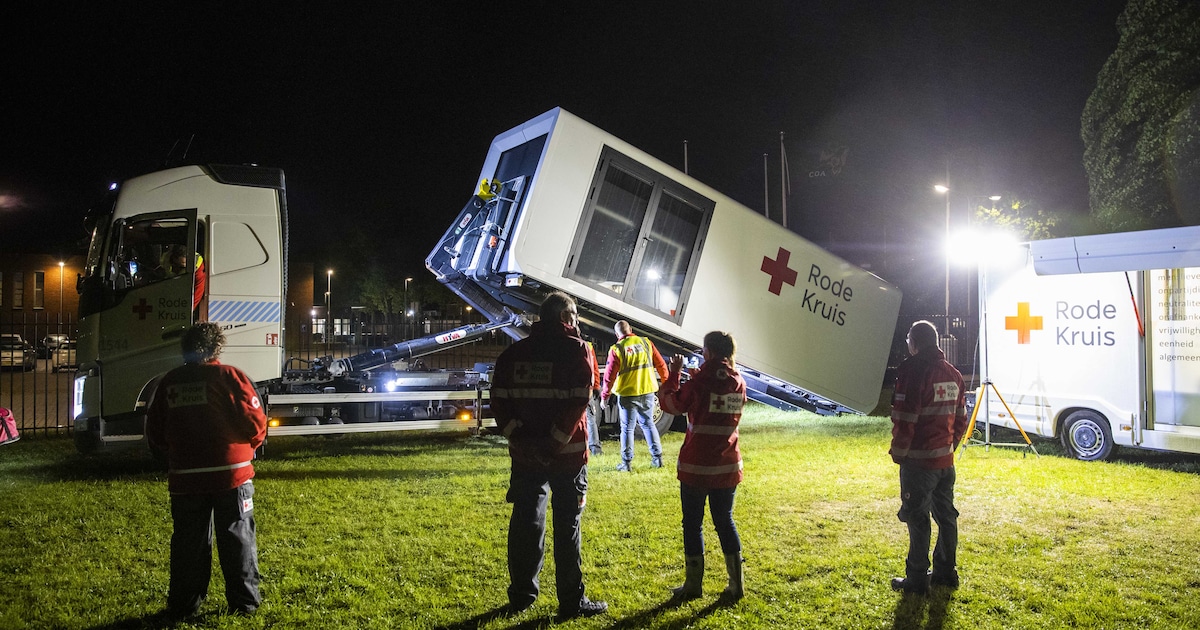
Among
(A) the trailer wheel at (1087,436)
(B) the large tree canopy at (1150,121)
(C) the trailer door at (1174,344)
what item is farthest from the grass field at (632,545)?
(B) the large tree canopy at (1150,121)

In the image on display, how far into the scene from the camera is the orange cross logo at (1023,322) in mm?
9398

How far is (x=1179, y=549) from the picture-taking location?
539 centimetres

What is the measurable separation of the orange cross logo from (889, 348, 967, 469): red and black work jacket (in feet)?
19.0

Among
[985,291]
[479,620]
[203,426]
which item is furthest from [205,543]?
[985,291]

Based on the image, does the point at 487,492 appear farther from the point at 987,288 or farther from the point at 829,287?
the point at 987,288

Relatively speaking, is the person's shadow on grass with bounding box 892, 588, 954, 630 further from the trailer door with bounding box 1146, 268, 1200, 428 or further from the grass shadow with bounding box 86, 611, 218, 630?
the trailer door with bounding box 1146, 268, 1200, 428

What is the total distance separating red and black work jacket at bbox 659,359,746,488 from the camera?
13.9ft

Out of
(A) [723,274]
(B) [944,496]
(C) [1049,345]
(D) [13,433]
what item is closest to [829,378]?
(A) [723,274]

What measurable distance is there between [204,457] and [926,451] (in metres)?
4.04

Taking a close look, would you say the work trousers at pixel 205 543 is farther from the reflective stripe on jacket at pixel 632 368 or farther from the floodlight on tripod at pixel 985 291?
the floodlight on tripod at pixel 985 291

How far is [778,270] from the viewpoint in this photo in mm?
8836

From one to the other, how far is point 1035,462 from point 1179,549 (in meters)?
3.53

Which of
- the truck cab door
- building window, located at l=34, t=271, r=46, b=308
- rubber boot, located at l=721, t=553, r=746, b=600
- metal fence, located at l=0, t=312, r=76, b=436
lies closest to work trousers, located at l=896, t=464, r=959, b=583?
rubber boot, located at l=721, t=553, r=746, b=600

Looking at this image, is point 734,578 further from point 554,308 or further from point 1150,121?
point 1150,121
